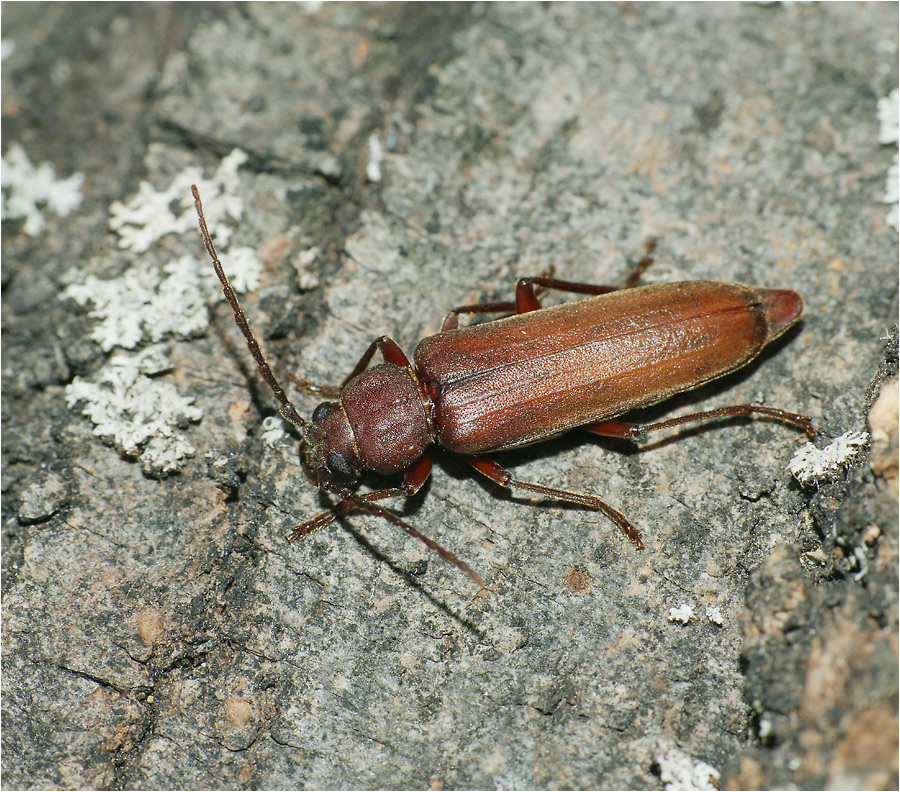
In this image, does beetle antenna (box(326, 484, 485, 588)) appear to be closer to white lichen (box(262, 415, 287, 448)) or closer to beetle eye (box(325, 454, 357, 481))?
beetle eye (box(325, 454, 357, 481))

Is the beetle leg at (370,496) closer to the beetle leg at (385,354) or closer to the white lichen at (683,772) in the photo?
the beetle leg at (385,354)

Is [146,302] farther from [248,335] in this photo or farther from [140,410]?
[248,335]

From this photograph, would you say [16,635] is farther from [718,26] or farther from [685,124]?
[718,26]

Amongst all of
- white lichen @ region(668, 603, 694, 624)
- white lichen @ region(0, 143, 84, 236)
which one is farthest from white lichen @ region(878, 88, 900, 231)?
white lichen @ region(0, 143, 84, 236)

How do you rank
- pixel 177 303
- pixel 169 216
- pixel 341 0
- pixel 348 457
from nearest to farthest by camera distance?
1. pixel 348 457
2. pixel 177 303
3. pixel 169 216
4. pixel 341 0

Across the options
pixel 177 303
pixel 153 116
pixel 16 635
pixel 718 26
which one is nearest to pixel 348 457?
pixel 177 303
